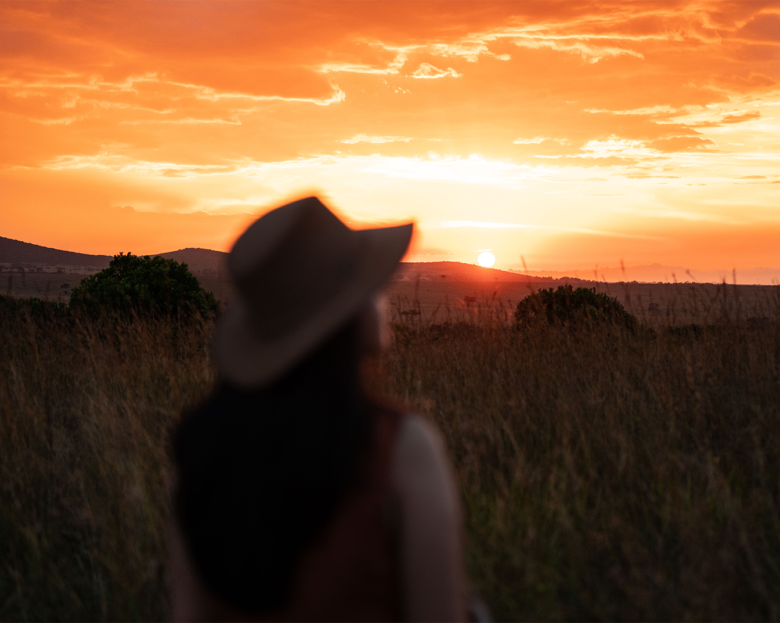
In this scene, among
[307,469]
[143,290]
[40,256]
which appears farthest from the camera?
[40,256]

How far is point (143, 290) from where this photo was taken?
8055 millimetres

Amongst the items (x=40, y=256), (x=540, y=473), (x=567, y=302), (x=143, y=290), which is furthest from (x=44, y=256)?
(x=540, y=473)

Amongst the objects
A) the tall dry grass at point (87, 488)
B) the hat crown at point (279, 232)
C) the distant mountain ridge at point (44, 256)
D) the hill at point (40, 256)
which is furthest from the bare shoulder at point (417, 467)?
the hill at point (40, 256)

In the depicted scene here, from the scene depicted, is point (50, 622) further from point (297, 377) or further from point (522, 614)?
point (297, 377)

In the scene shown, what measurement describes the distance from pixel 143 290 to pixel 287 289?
7.62 meters

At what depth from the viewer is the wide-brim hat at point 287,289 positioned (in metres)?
1.15

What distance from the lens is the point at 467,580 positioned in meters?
2.41

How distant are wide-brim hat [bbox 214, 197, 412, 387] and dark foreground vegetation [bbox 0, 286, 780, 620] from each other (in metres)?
1.61

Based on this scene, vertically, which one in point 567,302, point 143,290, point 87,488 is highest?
point 143,290

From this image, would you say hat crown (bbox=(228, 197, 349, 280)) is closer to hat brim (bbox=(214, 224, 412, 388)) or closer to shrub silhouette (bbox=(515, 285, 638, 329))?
hat brim (bbox=(214, 224, 412, 388))

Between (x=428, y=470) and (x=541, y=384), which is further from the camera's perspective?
(x=541, y=384)

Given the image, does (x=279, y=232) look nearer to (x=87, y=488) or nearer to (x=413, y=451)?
(x=413, y=451)

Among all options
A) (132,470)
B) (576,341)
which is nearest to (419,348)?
Answer: (576,341)

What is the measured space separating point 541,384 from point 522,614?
7.20 ft
